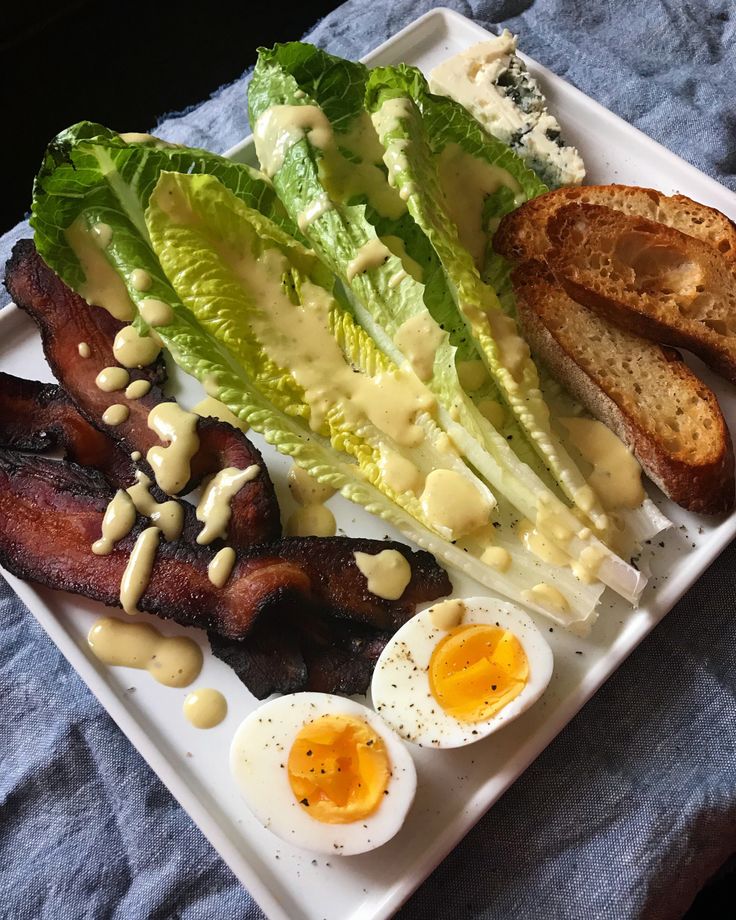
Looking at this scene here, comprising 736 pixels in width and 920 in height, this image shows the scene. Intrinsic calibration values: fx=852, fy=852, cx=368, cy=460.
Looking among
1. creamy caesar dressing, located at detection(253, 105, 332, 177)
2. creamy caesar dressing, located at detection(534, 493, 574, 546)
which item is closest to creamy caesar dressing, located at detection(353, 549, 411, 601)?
creamy caesar dressing, located at detection(534, 493, 574, 546)

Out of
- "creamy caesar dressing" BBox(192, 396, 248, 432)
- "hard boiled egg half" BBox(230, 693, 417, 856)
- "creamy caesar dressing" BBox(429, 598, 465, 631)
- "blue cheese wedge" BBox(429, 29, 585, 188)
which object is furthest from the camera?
"blue cheese wedge" BBox(429, 29, 585, 188)

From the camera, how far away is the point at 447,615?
195 centimetres

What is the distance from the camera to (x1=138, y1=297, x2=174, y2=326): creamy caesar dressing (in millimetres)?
2371

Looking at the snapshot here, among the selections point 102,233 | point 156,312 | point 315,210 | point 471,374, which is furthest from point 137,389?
point 471,374

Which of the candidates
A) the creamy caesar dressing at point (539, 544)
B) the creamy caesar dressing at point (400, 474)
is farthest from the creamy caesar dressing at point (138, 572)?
the creamy caesar dressing at point (539, 544)

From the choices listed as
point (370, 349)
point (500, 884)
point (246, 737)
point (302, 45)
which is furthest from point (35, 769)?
point (302, 45)

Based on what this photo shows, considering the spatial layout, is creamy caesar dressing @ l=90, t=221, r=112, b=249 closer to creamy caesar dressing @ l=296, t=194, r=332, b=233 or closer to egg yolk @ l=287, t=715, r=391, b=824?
creamy caesar dressing @ l=296, t=194, r=332, b=233

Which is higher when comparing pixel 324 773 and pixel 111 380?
pixel 111 380

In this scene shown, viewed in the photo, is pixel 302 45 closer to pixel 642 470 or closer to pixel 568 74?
pixel 568 74

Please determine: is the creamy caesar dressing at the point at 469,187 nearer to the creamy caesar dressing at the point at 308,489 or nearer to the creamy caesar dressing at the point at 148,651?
the creamy caesar dressing at the point at 308,489

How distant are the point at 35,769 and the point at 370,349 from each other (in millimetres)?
1444

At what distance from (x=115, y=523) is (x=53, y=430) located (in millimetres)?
386

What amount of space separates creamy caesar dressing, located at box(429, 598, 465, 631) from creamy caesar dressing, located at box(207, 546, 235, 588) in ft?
1.67

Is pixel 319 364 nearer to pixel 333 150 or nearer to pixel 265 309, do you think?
pixel 265 309
